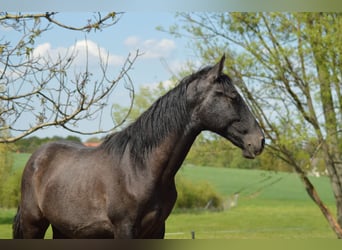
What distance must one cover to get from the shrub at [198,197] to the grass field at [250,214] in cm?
5

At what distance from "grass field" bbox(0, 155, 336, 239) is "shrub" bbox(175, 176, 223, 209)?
0.05m

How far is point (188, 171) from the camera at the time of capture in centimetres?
466

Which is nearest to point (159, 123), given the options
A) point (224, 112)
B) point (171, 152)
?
point (171, 152)

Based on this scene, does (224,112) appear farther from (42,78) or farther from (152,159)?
(42,78)

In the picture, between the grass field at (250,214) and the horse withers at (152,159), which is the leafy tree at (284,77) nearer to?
the grass field at (250,214)

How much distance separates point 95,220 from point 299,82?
371 cm

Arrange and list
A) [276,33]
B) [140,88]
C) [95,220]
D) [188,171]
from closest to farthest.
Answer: [95,220] < [140,88] < [188,171] < [276,33]

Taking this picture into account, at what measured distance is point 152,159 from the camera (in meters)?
1.99

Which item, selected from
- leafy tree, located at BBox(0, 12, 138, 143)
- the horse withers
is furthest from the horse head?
leafy tree, located at BBox(0, 12, 138, 143)

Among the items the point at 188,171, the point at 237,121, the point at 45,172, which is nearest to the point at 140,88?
the point at 188,171

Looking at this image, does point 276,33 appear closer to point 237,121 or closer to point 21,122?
point 21,122

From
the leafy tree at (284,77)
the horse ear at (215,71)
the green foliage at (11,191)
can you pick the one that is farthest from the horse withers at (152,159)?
the leafy tree at (284,77)

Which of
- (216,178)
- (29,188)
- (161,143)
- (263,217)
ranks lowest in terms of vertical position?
(263,217)

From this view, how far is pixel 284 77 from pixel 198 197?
1.60 meters
